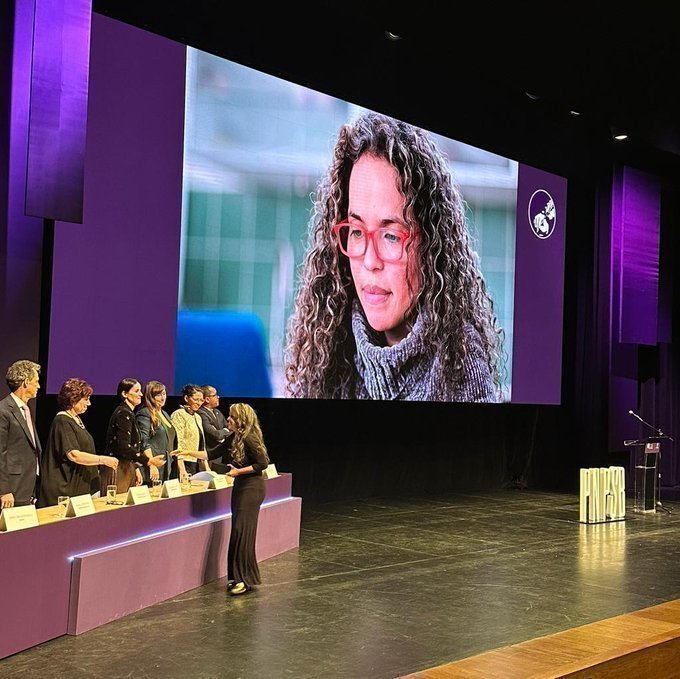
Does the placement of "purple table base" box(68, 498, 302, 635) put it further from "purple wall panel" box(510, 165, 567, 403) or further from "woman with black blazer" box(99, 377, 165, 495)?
"purple wall panel" box(510, 165, 567, 403)

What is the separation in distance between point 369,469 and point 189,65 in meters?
4.69

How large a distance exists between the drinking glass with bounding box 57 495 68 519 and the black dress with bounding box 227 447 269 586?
3.21ft

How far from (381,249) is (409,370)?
1257 millimetres

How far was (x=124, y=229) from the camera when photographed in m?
7.21

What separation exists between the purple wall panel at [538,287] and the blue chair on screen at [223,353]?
3.93 meters

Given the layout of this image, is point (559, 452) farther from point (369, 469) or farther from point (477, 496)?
point (369, 469)

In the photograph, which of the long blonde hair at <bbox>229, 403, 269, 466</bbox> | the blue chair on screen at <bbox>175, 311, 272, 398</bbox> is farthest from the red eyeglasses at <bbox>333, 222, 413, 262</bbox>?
the long blonde hair at <bbox>229, 403, 269, 466</bbox>

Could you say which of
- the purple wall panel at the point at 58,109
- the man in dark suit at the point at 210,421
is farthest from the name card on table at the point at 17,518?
the man in dark suit at the point at 210,421

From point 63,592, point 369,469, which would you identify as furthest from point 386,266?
point 63,592

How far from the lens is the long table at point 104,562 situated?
4156 millimetres

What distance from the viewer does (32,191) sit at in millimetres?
5910

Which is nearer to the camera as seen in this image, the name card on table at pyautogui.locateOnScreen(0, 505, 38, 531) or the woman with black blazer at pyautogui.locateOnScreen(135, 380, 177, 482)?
the name card on table at pyautogui.locateOnScreen(0, 505, 38, 531)

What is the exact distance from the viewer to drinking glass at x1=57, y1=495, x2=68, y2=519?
15.1 feet

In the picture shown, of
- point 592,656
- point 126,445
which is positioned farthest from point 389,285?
point 592,656
